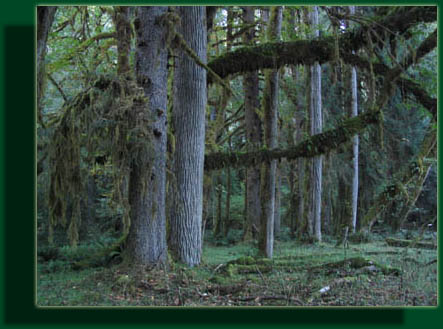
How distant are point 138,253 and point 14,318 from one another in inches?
82.4

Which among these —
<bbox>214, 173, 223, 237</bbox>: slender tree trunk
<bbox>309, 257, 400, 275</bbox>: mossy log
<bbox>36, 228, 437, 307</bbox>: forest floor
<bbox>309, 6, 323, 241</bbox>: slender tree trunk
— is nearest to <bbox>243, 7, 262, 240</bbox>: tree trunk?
<bbox>309, 6, 323, 241</bbox>: slender tree trunk

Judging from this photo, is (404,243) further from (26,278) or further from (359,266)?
(26,278)

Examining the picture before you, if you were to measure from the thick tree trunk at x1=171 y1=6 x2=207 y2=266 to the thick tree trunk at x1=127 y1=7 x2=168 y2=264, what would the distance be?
5.22ft

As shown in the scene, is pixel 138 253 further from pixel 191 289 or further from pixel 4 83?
pixel 4 83

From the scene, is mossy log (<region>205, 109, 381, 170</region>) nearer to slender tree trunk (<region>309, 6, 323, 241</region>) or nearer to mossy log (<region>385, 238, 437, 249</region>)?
mossy log (<region>385, 238, 437, 249</region>)

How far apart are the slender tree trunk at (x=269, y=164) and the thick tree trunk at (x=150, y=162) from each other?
3901mm

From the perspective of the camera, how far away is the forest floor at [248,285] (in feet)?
17.4

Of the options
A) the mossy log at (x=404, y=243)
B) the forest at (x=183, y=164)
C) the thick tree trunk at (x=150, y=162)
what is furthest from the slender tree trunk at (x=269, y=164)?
the thick tree trunk at (x=150, y=162)

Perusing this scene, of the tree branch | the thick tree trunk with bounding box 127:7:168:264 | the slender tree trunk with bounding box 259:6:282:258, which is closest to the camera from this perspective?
the thick tree trunk with bounding box 127:7:168:264

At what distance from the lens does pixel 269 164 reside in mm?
10336

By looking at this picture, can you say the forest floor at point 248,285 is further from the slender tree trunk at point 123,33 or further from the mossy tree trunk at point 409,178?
the slender tree trunk at point 123,33

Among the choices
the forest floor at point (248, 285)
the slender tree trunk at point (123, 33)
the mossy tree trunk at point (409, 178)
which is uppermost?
the slender tree trunk at point (123, 33)

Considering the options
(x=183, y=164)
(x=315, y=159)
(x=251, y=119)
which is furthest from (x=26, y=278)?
(x=315, y=159)

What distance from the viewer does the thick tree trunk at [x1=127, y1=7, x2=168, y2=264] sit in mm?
6617
